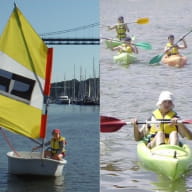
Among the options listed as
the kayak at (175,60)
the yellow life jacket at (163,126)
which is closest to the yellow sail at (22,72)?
the yellow life jacket at (163,126)

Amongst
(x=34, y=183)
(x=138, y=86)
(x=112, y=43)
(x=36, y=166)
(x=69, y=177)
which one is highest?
(x=112, y=43)

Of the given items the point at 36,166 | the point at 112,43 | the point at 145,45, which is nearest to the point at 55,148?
the point at 36,166

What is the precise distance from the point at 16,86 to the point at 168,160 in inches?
77.6

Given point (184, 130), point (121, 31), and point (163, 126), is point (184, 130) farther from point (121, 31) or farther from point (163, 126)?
point (121, 31)

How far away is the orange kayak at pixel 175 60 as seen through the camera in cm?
1092

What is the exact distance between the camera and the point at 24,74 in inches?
256

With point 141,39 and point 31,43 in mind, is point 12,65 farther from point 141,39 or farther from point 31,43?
point 141,39

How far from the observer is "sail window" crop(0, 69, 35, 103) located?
6.41m

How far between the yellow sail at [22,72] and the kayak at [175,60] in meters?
4.80

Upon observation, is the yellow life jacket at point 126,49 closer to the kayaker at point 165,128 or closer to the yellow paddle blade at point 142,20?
the yellow paddle blade at point 142,20

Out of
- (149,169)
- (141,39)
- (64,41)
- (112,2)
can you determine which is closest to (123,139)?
(149,169)

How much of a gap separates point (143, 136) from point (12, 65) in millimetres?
1612

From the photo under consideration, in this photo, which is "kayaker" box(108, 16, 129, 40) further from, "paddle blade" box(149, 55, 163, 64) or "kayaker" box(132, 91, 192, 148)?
"kayaker" box(132, 91, 192, 148)

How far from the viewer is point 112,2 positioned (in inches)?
625
